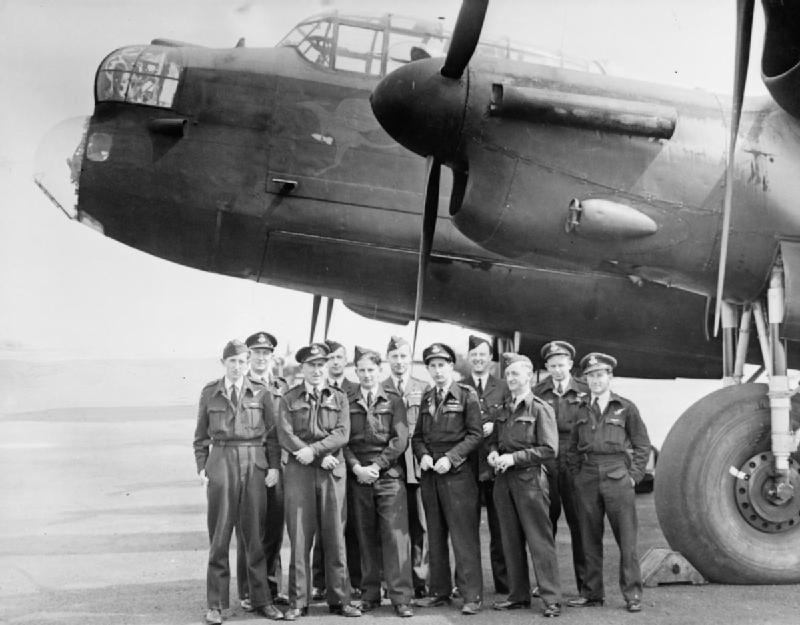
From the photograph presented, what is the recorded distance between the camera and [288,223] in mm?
7527

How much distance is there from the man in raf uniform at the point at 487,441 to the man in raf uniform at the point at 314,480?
38.5 inches

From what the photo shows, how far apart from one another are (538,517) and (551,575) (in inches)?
14.5

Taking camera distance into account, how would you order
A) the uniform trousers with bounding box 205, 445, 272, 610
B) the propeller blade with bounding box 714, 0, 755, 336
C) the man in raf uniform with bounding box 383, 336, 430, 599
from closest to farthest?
the propeller blade with bounding box 714, 0, 755, 336 < the uniform trousers with bounding box 205, 445, 272, 610 < the man in raf uniform with bounding box 383, 336, 430, 599

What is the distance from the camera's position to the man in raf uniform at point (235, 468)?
544 cm

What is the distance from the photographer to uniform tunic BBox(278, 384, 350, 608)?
5512 mm

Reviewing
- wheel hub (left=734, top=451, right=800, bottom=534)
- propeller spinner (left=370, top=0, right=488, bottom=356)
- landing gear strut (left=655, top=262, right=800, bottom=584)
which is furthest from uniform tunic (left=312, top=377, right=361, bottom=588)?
wheel hub (left=734, top=451, right=800, bottom=534)

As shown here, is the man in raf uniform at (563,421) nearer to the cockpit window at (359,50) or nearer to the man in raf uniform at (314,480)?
the man in raf uniform at (314,480)

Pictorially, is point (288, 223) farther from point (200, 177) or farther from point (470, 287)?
point (470, 287)

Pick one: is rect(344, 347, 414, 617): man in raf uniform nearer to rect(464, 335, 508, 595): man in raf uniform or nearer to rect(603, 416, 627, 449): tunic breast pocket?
rect(464, 335, 508, 595): man in raf uniform

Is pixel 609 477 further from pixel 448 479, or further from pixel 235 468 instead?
pixel 235 468

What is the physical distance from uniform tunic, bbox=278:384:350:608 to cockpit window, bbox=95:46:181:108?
10.8 ft

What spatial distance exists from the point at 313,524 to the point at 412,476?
0.86m

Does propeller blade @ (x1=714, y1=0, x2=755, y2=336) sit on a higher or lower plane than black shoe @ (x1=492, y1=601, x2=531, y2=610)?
higher

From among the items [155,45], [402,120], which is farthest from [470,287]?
[155,45]
